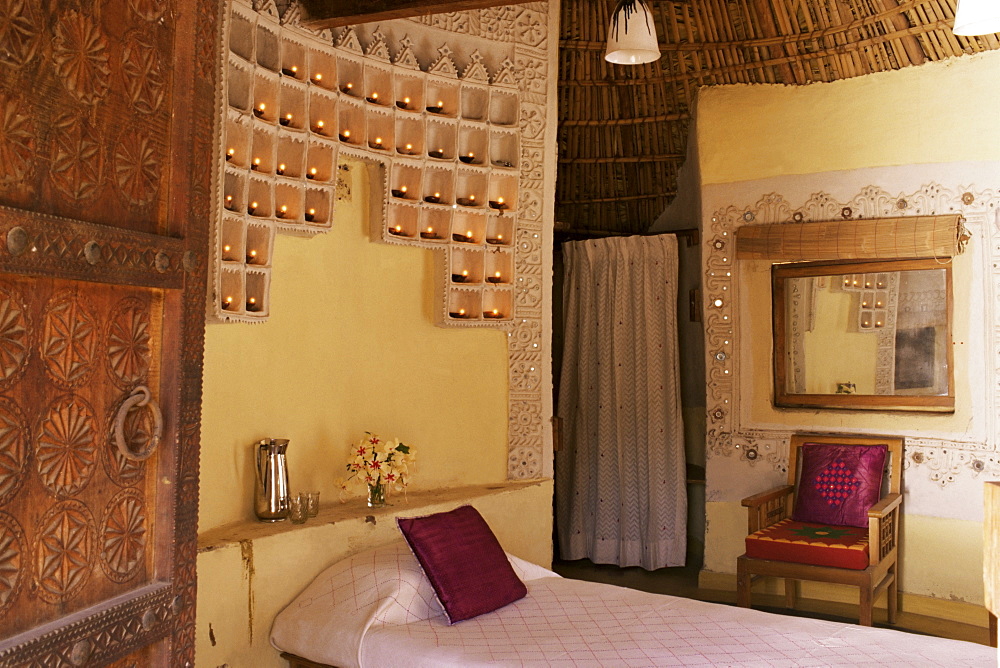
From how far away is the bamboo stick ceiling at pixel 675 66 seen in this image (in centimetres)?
453

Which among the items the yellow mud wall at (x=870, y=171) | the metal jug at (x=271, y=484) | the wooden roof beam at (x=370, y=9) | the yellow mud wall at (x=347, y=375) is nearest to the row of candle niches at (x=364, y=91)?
the wooden roof beam at (x=370, y=9)

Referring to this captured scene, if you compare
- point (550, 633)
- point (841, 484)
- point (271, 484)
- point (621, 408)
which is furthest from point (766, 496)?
point (271, 484)

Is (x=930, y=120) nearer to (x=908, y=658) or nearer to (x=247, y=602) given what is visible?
(x=908, y=658)

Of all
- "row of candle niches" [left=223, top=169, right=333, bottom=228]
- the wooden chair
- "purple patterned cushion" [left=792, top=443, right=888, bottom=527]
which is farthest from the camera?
"purple patterned cushion" [left=792, top=443, right=888, bottom=527]

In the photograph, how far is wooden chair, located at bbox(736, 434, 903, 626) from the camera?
3.99m

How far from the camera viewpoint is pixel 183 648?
5.30 feet

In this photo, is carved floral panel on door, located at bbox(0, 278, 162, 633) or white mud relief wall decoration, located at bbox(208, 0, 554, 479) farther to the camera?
white mud relief wall decoration, located at bbox(208, 0, 554, 479)

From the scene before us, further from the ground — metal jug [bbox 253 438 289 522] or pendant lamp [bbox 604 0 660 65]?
pendant lamp [bbox 604 0 660 65]

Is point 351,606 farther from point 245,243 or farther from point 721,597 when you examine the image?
point 721,597

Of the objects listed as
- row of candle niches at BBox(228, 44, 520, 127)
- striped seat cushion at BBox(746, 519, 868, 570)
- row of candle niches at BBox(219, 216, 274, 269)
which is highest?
row of candle niches at BBox(228, 44, 520, 127)

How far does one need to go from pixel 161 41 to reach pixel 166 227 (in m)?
0.33

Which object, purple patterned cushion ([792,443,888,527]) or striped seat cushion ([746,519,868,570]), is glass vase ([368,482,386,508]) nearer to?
striped seat cushion ([746,519,868,570])

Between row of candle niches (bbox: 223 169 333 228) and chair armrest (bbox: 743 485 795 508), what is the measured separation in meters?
2.44

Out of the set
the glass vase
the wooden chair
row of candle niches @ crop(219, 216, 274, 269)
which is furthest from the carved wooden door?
the wooden chair
